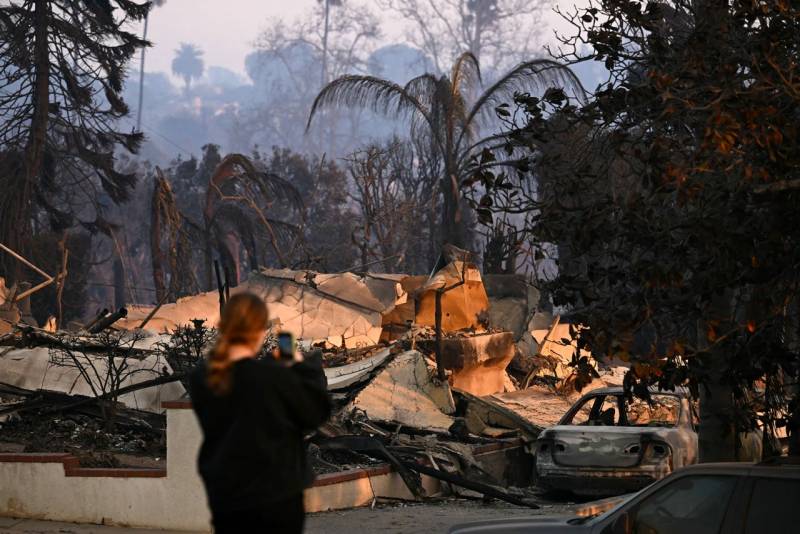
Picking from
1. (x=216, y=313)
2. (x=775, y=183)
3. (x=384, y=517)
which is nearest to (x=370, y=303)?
(x=216, y=313)

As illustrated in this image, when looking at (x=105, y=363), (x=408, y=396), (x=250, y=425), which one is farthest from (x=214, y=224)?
(x=250, y=425)

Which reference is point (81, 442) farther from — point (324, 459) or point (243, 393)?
point (243, 393)

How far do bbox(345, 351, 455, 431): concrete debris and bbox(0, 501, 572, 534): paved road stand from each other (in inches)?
158

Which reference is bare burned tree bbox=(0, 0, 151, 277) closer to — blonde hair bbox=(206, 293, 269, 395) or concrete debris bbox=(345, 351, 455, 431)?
concrete debris bbox=(345, 351, 455, 431)

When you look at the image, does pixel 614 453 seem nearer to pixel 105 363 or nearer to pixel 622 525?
pixel 105 363

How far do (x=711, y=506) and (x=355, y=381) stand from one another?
10.1m

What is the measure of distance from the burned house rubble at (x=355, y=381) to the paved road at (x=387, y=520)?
0.38 m

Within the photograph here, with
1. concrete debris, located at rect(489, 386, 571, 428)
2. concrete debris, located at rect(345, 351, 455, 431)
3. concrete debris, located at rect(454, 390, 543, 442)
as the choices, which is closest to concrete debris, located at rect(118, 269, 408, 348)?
concrete debris, located at rect(489, 386, 571, 428)

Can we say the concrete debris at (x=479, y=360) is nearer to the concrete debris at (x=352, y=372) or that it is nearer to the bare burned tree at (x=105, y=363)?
the concrete debris at (x=352, y=372)

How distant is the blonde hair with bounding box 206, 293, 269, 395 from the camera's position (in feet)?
15.2

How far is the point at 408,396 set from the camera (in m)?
18.2

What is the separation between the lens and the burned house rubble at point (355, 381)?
45.3 feet

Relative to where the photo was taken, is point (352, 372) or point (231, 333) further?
point (352, 372)

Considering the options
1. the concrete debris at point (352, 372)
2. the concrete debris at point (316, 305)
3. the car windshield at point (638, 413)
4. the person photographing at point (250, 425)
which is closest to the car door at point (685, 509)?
the person photographing at point (250, 425)
